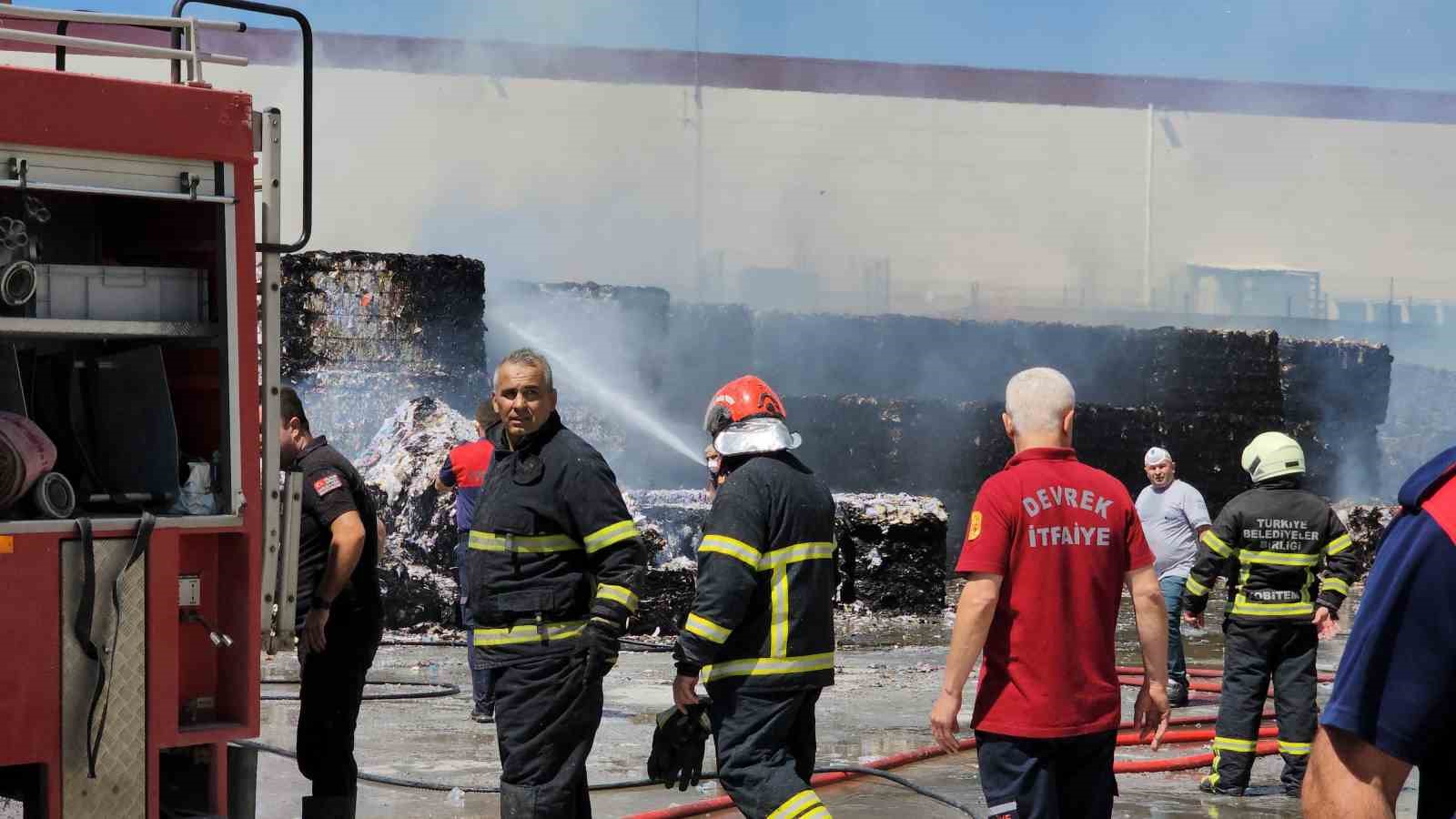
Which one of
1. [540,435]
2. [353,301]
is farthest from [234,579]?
[353,301]

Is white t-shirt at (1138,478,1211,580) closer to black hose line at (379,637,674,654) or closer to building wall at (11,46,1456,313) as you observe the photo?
black hose line at (379,637,674,654)

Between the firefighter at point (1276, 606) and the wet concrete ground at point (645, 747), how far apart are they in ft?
0.77

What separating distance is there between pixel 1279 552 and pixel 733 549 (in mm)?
3240

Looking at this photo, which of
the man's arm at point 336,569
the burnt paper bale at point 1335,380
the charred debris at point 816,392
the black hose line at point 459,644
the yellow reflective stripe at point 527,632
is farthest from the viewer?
the burnt paper bale at point 1335,380

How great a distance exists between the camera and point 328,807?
5.59 meters

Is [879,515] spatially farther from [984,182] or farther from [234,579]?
[984,182]

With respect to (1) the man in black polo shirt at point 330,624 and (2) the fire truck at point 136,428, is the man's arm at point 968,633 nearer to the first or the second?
(2) the fire truck at point 136,428

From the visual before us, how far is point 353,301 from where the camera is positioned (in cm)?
1560

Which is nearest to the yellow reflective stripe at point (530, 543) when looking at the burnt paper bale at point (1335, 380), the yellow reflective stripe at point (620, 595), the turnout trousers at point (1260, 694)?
the yellow reflective stripe at point (620, 595)

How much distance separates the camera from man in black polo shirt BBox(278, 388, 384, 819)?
5582mm

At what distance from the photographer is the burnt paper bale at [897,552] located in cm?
1332

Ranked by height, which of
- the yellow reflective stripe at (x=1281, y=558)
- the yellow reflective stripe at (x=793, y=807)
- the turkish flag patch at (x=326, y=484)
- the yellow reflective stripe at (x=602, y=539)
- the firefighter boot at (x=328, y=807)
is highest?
the turkish flag patch at (x=326, y=484)

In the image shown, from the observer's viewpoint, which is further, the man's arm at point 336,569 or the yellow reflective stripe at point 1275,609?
the yellow reflective stripe at point 1275,609

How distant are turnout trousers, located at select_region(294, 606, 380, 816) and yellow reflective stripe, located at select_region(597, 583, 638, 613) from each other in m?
1.23
